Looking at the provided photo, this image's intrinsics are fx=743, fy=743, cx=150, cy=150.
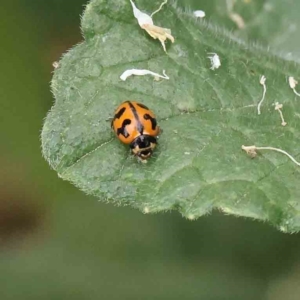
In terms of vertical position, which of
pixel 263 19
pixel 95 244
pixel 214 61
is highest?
pixel 214 61

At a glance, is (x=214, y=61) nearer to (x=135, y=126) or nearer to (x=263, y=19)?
(x=135, y=126)

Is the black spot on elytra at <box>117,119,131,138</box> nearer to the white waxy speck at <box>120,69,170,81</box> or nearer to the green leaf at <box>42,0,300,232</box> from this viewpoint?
the green leaf at <box>42,0,300,232</box>

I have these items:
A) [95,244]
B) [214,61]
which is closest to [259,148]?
[214,61]

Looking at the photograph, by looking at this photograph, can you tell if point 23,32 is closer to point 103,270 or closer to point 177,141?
point 103,270

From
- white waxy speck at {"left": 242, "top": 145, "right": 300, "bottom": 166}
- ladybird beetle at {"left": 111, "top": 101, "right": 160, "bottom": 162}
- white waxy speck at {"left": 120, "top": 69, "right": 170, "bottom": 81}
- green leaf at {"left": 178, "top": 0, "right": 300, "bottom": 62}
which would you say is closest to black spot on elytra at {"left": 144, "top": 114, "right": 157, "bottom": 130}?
ladybird beetle at {"left": 111, "top": 101, "right": 160, "bottom": 162}

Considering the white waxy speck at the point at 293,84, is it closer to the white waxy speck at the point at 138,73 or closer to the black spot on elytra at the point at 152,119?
the white waxy speck at the point at 138,73

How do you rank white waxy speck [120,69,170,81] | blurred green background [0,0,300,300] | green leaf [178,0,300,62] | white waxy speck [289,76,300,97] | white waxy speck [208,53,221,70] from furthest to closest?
1. blurred green background [0,0,300,300]
2. green leaf [178,0,300,62]
3. white waxy speck [289,76,300,97]
4. white waxy speck [208,53,221,70]
5. white waxy speck [120,69,170,81]

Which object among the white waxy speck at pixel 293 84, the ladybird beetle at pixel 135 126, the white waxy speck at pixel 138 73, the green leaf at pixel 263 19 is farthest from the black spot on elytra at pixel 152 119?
the green leaf at pixel 263 19
